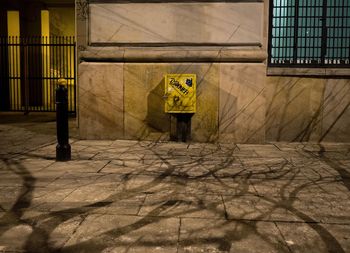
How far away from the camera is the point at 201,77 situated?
8492 millimetres

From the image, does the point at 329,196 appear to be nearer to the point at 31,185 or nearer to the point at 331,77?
the point at 31,185

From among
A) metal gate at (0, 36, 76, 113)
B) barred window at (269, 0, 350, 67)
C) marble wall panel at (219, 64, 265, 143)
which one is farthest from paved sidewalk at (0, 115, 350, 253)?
metal gate at (0, 36, 76, 113)

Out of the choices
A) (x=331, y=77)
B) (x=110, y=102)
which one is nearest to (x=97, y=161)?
(x=110, y=102)

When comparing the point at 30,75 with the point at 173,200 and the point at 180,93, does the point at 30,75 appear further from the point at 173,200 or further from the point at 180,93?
the point at 173,200

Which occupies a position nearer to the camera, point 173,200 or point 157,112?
point 173,200

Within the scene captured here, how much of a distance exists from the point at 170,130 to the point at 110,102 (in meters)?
1.40

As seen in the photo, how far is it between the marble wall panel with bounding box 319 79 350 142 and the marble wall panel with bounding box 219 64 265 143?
1.45m

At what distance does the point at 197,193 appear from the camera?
491cm

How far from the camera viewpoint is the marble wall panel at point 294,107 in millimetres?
8758

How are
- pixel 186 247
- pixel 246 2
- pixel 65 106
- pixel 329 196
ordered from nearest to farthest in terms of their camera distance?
pixel 186 247, pixel 329 196, pixel 65 106, pixel 246 2

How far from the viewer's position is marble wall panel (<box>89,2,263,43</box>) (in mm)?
8375

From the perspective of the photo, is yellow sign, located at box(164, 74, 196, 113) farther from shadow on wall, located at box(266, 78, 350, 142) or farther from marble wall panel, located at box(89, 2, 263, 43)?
shadow on wall, located at box(266, 78, 350, 142)

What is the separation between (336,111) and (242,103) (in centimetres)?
209

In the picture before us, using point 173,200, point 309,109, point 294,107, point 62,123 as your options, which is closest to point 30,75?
point 62,123
